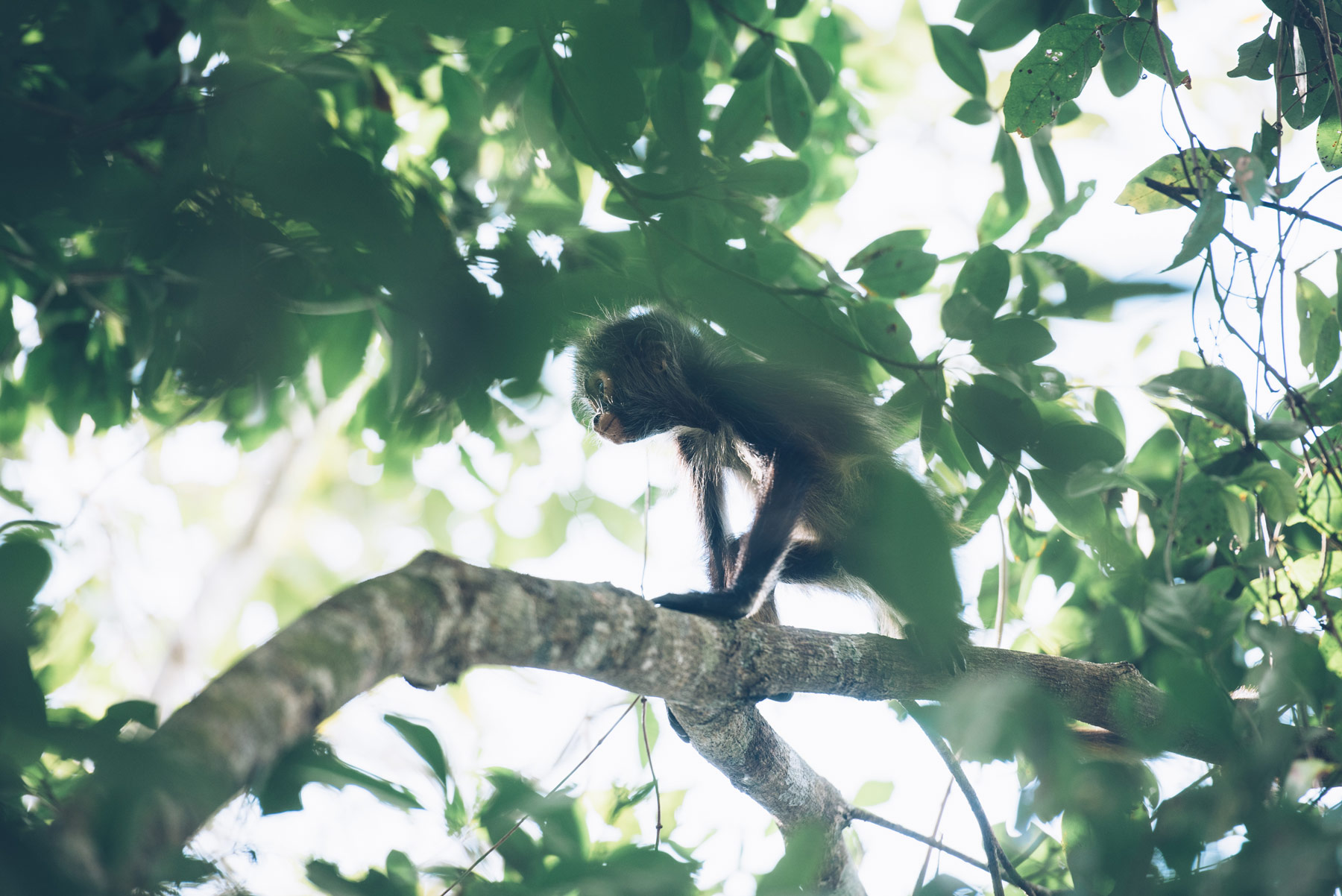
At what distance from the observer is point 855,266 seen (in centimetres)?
245

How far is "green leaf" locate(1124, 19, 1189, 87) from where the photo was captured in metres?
1.94

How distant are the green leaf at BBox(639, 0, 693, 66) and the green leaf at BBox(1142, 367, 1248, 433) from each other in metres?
1.49

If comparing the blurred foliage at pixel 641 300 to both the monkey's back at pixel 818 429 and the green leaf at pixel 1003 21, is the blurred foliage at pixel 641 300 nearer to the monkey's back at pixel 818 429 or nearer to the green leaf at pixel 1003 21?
the green leaf at pixel 1003 21

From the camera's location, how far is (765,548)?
9.59 feet

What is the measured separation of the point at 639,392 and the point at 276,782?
112 inches

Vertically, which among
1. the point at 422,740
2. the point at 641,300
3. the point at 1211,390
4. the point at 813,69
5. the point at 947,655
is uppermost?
the point at 813,69

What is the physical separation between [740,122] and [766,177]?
264mm

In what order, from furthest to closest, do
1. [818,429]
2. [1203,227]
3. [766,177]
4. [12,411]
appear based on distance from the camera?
[818,429] → [12,411] → [766,177] → [1203,227]

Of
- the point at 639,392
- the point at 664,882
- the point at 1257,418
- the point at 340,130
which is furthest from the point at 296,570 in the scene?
the point at 1257,418

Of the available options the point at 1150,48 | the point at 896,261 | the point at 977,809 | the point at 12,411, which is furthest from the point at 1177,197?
the point at 12,411

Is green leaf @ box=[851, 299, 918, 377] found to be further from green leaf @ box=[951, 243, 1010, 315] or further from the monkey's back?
the monkey's back

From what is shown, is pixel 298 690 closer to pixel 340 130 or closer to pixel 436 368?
pixel 436 368

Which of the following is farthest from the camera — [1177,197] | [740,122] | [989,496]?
[740,122]

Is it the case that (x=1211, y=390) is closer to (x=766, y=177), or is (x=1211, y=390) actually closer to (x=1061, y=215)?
(x=1061, y=215)
